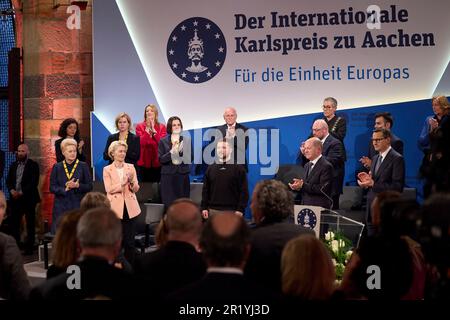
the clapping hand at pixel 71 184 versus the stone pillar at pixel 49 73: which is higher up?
the stone pillar at pixel 49 73

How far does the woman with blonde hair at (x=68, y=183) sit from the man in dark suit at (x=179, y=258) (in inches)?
178

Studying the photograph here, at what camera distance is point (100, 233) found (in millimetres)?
3078

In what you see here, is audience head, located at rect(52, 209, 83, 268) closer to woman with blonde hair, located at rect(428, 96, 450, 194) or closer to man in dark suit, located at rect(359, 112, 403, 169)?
woman with blonde hair, located at rect(428, 96, 450, 194)

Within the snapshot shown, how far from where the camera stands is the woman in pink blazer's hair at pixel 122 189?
741 cm

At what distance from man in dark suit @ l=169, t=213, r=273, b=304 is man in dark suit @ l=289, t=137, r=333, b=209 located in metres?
4.11

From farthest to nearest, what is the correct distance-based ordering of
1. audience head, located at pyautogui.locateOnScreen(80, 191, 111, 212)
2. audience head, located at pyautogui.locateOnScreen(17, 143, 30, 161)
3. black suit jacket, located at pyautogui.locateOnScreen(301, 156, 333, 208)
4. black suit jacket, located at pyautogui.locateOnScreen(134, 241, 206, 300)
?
audience head, located at pyautogui.locateOnScreen(17, 143, 30, 161), black suit jacket, located at pyautogui.locateOnScreen(301, 156, 333, 208), audience head, located at pyautogui.locateOnScreen(80, 191, 111, 212), black suit jacket, located at pyautogui.locateOnScreen(134, 241, 206, 300)

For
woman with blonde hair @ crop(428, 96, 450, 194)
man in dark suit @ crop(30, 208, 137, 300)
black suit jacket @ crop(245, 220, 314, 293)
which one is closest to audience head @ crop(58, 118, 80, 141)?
black suit jacket @ crop(245, 220, 314, 293)

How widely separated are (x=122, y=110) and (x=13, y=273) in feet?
21.0

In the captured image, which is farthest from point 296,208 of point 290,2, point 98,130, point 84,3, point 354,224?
point 84,3

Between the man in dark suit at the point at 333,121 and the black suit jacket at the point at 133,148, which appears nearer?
the man in dark suit at the point at 333,121

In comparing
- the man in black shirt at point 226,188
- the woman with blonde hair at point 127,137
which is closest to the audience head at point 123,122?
the woman with blonde hair at point 127,137

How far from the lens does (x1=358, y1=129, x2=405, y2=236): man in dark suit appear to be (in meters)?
7.17

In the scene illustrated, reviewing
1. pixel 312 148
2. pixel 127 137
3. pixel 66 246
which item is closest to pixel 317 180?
pixel 312 148

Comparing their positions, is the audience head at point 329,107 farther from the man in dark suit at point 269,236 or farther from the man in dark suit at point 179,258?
the man in dark suit at point 179,258
